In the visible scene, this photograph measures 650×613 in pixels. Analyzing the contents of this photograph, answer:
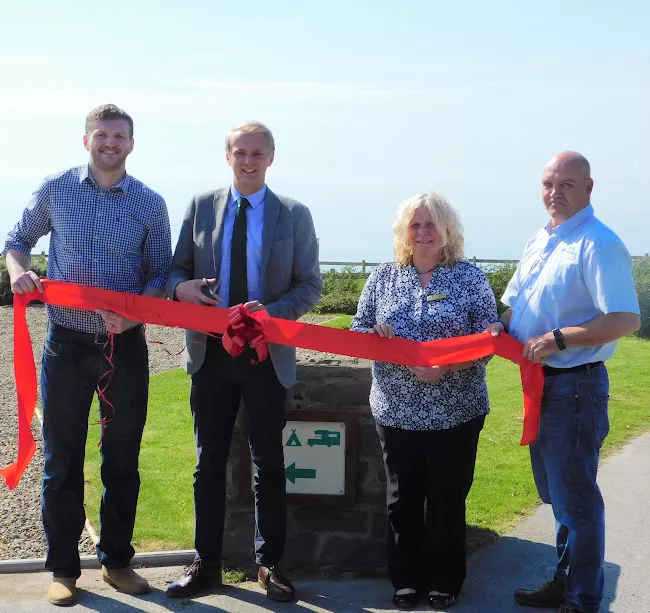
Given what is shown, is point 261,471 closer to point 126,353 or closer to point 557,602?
point 126,353

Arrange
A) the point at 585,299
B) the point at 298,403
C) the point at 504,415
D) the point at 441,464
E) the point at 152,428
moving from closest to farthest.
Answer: the point at 585,299 < the point at 441,464 < the point at 298,403 < the point at 152,428 < the point at 504,415

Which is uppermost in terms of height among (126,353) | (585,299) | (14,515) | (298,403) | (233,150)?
(233,150)

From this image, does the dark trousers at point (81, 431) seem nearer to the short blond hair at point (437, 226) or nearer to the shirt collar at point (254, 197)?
the shirt collar at point (254, 197)

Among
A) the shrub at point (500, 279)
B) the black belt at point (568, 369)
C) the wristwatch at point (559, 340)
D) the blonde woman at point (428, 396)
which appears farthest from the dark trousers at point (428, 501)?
the shrub at point (500, 279)

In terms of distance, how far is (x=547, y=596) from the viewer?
5.21 metres

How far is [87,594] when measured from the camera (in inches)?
210

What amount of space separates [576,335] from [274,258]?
1751 millimetres

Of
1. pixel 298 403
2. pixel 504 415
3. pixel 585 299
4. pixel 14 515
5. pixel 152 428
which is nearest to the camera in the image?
pixel 585 299

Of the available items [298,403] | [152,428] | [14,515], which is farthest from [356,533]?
[152,428]

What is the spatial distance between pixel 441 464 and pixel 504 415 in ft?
19.5

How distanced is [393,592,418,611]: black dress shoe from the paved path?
60 millimetres

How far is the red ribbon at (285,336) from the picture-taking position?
4789 millimetres

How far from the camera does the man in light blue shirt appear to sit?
4.44 metres

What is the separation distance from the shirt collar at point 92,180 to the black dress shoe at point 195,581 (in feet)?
7.50
